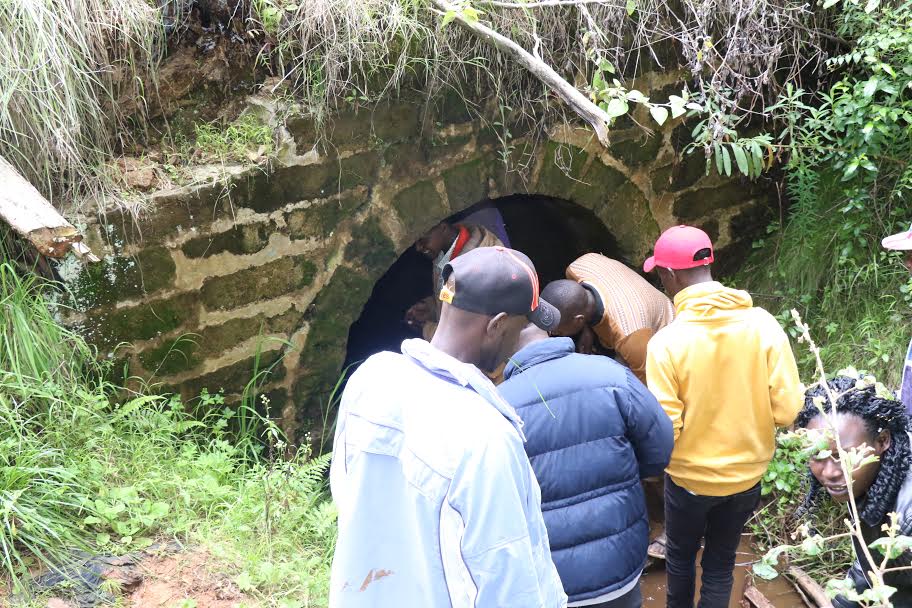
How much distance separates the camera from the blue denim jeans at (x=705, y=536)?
3066mm

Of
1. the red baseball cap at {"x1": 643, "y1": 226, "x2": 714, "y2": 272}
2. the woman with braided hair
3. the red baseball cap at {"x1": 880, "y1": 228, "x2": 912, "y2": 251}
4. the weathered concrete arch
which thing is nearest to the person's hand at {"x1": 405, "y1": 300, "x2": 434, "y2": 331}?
the weathered concrete arch

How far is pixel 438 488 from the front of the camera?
1537 millimetres

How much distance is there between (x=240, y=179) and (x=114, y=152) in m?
0.56

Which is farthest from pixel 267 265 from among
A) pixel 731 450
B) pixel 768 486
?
pixel 768 486

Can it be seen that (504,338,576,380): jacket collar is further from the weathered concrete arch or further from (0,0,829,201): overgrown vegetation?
the weathered concrete arch

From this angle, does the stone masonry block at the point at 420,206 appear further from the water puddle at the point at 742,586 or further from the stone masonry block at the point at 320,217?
the water puddle at the point at 742,586

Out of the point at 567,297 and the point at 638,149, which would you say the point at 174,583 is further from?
the point at 638,149

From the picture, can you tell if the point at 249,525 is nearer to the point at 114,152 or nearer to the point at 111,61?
the point at 114,152

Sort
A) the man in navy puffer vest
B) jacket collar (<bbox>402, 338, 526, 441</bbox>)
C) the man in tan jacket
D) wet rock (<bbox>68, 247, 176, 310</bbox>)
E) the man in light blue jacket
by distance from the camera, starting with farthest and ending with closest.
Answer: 1. the man in tan jacket
2. wet rock (<bbox>68, 247, 176, 310</bbox>)
3. the man in navy puffer vest
4. jacket collar (<bbox>402, 338, 526, 441</bbox>)
5. the man in light blue jacket

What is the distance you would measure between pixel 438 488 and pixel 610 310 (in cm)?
239

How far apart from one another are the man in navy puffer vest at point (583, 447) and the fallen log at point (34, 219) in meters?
1.64

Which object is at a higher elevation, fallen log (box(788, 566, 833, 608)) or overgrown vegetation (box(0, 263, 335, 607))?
overgrown vegetation (box(0, 263, 335, 607))

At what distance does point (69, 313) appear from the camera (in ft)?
10.4

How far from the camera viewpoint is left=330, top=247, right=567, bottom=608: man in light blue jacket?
1521mm
